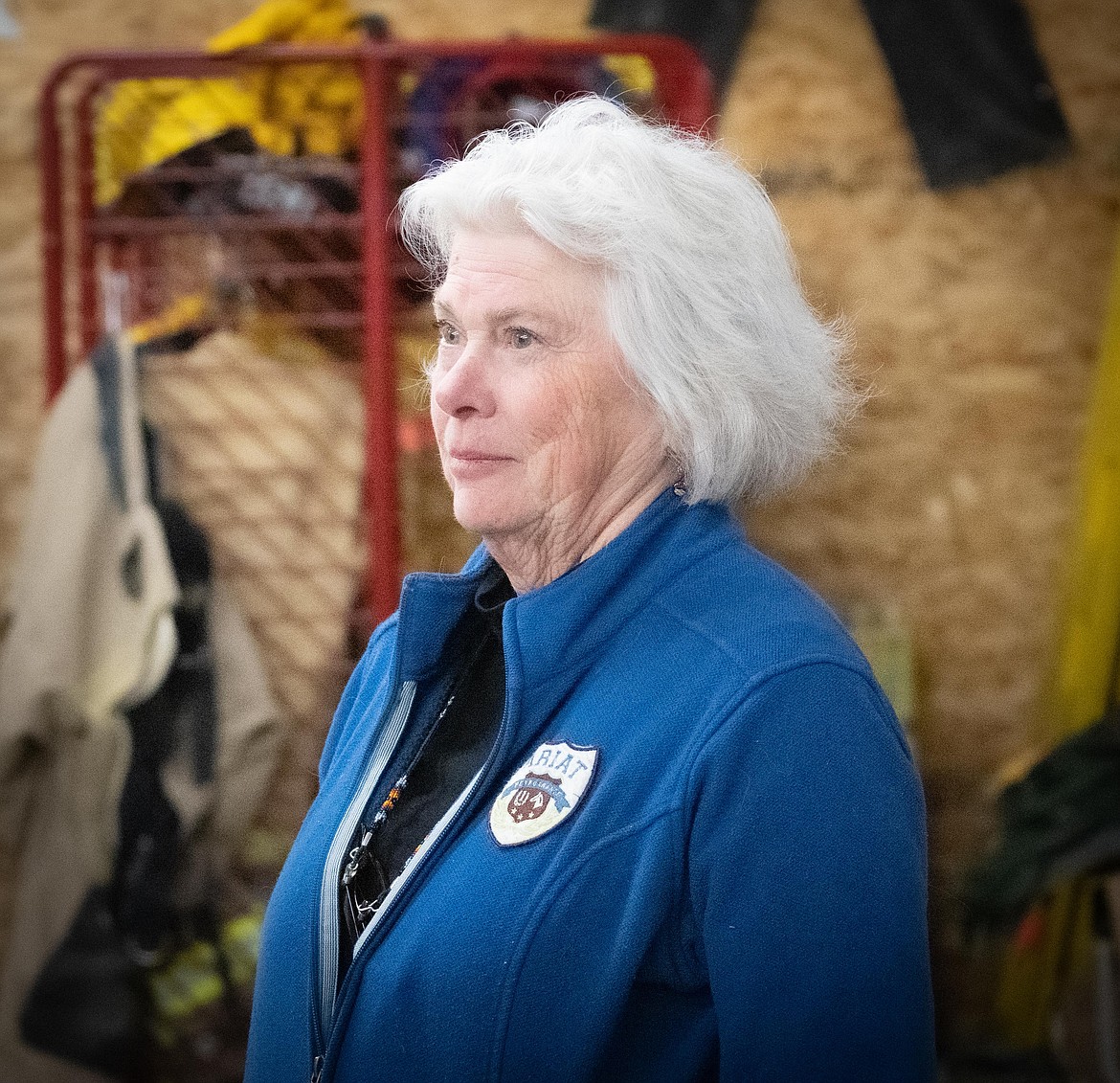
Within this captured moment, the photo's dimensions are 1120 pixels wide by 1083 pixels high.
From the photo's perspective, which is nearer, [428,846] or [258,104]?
[428,846]

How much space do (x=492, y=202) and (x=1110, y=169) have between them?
233cm

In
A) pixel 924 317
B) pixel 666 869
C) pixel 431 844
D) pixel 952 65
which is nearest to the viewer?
pixel 666 869

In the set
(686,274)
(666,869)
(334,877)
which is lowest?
(334,877)

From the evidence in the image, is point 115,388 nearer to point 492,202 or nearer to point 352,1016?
point 492,202

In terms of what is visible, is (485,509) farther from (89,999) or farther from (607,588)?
(89,999)

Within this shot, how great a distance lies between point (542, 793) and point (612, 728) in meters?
0.07

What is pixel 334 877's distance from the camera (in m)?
1.01

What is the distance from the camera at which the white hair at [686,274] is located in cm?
96

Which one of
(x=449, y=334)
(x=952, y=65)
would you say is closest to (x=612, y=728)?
(x=449, y=334)

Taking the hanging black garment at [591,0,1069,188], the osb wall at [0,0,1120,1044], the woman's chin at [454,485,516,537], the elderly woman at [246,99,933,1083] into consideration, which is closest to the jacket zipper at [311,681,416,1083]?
the elderly woman at [246,99,933,1083]

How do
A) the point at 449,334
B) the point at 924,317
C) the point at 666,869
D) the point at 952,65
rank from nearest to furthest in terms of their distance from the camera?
the point at 666,869, the point at 449,334, the point at 952,65, the point at 924,317

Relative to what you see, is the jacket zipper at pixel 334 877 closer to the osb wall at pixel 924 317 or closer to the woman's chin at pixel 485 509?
the woman's chin at pixel 485 509

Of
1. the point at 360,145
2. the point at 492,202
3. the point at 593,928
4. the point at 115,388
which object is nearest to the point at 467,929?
the point at 593,928

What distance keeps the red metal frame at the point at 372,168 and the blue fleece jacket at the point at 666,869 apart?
1310 mm
